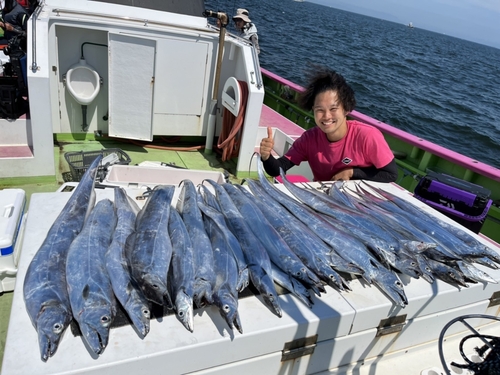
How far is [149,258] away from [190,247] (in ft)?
0.76

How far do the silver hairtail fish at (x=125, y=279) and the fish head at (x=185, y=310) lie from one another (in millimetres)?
119

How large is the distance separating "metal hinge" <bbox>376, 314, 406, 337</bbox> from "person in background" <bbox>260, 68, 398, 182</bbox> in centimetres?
153

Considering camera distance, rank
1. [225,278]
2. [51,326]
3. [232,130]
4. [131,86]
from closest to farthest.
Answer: [51,326], [225,278], [131,86], [232,130]

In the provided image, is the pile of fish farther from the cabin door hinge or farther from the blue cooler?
the blue cooler

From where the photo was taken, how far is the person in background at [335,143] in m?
2.97

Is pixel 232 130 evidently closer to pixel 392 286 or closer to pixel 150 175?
pixel 150 175

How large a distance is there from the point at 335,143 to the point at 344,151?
111 millimetres

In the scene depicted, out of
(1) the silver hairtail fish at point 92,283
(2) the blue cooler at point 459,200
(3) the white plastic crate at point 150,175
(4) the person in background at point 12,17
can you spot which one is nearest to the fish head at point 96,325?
(1) the silver hairtail fish at point 92,283

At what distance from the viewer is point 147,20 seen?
5.32m

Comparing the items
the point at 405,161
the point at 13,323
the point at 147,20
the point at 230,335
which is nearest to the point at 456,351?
the point at 230,335

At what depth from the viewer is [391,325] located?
193cm

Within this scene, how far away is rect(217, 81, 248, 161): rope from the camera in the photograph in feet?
17.5

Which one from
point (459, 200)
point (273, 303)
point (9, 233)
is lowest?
point (9, 233)

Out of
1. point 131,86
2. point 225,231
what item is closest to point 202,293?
point 225,231
